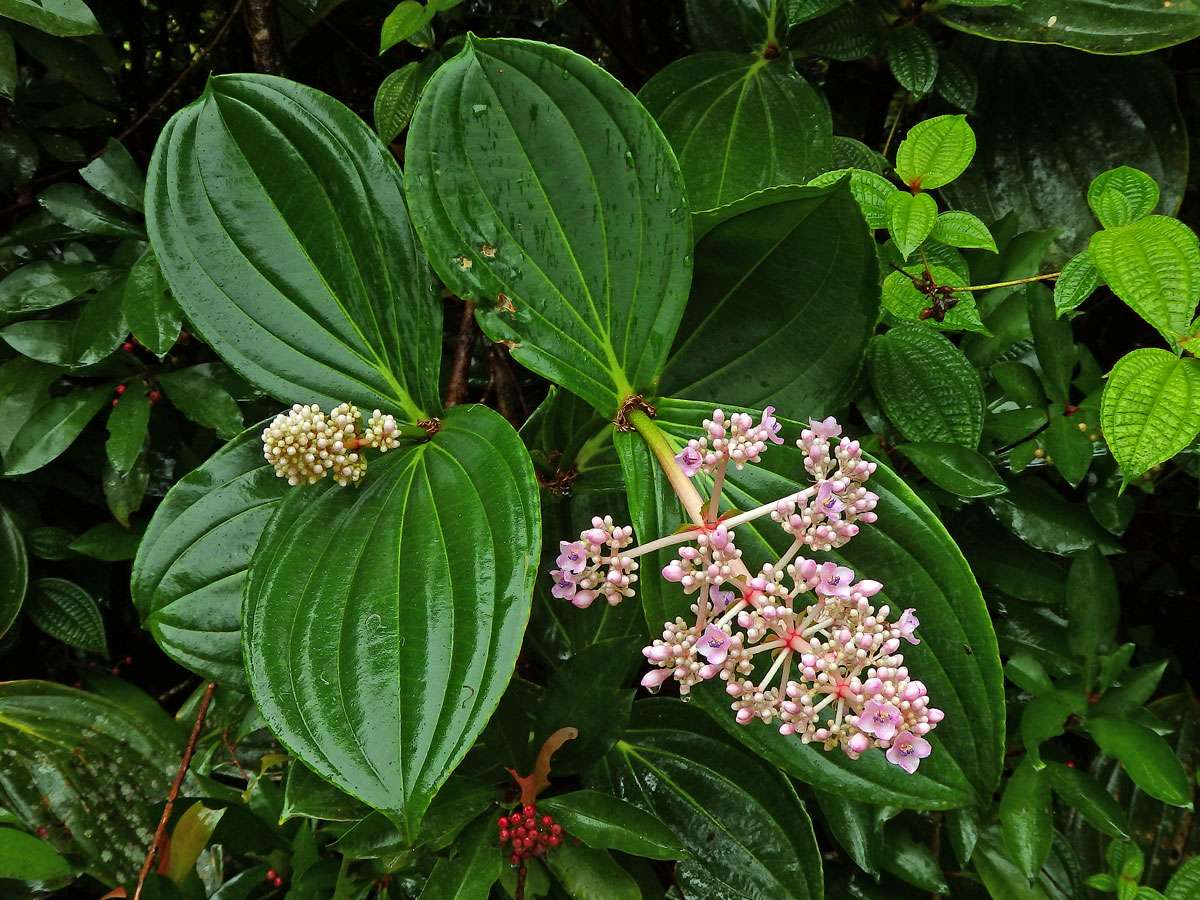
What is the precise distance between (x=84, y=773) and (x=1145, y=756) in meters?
1.44

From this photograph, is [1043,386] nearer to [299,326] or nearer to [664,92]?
[664,92]

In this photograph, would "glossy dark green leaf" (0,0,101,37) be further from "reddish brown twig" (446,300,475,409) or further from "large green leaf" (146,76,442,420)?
"reddish brown twig" (446,300,475,409)

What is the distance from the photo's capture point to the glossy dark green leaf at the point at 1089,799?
3.14 feet

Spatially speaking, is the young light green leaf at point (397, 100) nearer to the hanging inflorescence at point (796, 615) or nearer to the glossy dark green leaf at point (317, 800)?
the hanging inflorescence at point (796, 615)

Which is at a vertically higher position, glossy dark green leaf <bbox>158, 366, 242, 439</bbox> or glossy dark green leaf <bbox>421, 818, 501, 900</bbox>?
glossy dark green leaf <bbox>158, 366, 242, 439</bbox>

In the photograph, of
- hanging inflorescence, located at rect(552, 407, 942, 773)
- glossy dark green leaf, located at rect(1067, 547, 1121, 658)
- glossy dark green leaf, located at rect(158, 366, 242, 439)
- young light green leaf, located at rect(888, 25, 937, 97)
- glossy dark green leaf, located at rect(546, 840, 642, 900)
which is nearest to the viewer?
hanging inflorescence, located at rect(552, 407, 942, 773)

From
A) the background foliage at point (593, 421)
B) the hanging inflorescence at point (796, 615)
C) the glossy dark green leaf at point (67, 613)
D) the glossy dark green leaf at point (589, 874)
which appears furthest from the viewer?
the glossy dark green leaf at point (67, 613)

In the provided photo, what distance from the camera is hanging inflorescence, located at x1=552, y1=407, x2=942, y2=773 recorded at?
649 millimetres

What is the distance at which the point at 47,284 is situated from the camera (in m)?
1.28

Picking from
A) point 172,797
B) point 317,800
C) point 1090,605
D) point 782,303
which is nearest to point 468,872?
point 317,800

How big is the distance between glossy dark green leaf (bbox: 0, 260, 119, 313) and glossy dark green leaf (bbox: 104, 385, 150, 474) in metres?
0.17

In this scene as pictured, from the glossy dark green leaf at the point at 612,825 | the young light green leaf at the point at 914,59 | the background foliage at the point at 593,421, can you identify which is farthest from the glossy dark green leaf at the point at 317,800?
the young light green leaf at the point at 914,59

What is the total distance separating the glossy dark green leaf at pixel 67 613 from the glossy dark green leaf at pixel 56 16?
0.82m

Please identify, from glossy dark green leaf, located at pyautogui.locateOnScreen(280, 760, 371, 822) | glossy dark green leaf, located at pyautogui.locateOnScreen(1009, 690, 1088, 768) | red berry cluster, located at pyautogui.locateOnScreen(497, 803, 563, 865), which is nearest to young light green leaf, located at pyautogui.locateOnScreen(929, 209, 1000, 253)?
glossy dark green leaf, located at pyautogui.locateOnScreen(1009, 690, 1088, 768)
